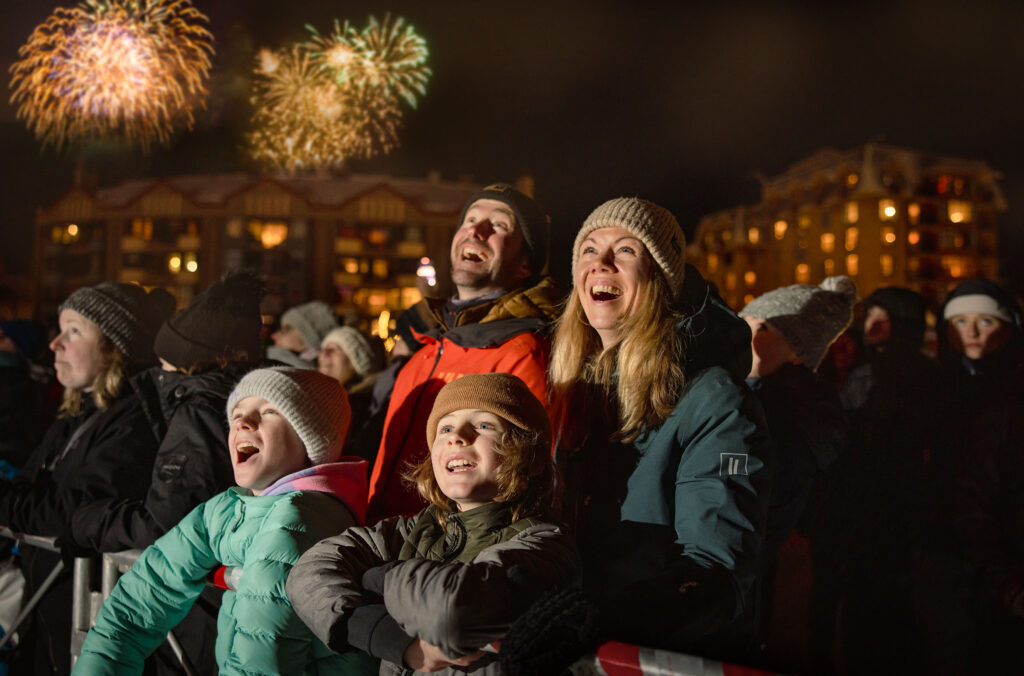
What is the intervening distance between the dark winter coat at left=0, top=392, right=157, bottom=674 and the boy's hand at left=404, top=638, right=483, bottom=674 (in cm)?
193

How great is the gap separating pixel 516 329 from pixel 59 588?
246cm

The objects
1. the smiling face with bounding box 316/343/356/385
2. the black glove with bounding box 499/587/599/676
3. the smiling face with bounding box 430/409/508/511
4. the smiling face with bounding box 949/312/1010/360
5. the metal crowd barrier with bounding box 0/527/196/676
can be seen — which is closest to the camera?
the black glove with bounding box 499/587/599/676

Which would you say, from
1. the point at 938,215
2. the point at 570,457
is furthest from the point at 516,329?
the point at 938,215

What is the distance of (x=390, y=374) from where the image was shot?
4.34 metres

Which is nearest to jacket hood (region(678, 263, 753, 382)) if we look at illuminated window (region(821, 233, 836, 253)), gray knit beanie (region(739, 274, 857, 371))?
gray knit beanie (region(739, 274, 857, 371))

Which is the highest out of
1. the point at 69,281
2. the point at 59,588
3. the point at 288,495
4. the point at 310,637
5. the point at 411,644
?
the point at 69,281

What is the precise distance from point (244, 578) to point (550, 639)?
1.13 metres

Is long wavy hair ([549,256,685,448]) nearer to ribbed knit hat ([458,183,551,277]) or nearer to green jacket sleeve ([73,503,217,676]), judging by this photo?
ribbed knit hat ([458,183,551,277])

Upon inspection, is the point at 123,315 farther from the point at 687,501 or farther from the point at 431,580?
the point at 687,501

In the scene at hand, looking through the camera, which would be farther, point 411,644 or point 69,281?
point 69,281

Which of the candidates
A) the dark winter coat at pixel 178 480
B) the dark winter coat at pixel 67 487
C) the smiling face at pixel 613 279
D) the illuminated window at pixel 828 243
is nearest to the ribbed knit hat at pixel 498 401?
the smiling face at pixel 613 279

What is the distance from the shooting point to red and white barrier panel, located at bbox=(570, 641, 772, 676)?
5.19ft

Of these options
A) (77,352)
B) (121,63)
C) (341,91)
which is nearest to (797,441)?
(77,352)

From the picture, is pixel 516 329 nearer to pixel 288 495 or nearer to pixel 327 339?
pixel 288 495
